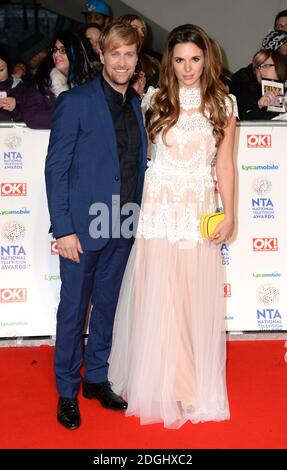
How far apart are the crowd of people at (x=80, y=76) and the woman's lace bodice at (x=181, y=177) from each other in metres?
0.48

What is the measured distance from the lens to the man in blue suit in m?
2.85

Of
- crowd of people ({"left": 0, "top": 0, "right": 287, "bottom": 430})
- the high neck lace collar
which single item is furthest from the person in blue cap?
the high neck lace collar

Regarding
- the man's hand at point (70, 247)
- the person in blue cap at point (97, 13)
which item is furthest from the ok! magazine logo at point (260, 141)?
the person in blue cap at point (97, 13)

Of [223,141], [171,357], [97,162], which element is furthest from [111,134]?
[171,357]

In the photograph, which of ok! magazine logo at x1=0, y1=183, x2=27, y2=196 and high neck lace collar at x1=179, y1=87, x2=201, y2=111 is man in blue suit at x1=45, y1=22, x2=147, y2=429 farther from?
ok! magazine logo at x1=0, y1=183, x2=27, y2=196

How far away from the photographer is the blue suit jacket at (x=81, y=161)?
9.32 feet

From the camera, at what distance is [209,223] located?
9.72 ft

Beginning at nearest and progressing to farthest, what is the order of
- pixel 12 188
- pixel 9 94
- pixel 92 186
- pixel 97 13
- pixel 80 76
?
pixel 92 186, pixel 80 76, pixel 12 188, pixel 9 94, pixel 97 13

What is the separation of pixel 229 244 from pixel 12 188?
4.56 ft

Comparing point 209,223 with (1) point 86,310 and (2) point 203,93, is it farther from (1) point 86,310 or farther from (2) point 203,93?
(1) point 86,310

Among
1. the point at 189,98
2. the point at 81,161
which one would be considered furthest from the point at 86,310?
the point at 189,98

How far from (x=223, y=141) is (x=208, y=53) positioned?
15.9 inches

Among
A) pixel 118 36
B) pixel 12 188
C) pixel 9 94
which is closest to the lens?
pixel 118 36

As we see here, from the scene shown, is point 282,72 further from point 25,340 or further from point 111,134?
point 25,340
